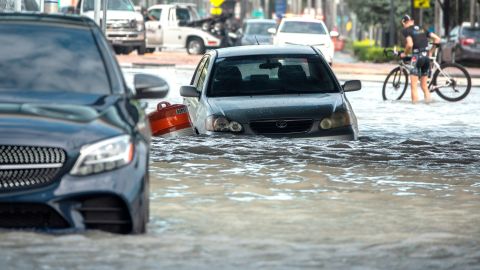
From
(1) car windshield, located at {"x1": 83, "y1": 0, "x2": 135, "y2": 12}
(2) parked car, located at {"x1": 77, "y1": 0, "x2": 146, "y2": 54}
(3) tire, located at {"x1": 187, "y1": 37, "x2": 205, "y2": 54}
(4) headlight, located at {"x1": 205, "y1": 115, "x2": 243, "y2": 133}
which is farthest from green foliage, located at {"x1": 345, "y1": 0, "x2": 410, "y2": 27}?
(4) headlight, located at {"x1": 205, "y1": 115, "x2": 243, "y2": 133}

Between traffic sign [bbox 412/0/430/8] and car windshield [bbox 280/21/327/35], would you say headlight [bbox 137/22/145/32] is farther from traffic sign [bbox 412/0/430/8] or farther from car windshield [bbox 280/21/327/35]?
traffic sign [bbox 412/0/430/8]

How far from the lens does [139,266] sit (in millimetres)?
8453

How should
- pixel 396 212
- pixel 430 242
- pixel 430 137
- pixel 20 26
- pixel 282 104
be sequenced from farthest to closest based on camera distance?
pixel 430 137 < pixel 282 104 < pixel 396 212 < pixel 20 26 < pixel 430 242

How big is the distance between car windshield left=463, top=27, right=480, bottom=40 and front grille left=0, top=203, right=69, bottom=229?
43567mm

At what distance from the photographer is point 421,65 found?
28609 millimetres

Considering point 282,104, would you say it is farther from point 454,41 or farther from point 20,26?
point 454,41

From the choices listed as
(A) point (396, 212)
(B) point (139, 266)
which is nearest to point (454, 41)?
(A) point (396, 212)

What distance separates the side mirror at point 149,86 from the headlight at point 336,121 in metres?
5.94

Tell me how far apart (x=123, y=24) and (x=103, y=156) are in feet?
132

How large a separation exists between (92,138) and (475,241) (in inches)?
104

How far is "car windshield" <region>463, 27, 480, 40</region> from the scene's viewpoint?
169 ft

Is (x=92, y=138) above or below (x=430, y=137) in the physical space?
above

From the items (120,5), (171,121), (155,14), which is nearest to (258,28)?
(155,14)

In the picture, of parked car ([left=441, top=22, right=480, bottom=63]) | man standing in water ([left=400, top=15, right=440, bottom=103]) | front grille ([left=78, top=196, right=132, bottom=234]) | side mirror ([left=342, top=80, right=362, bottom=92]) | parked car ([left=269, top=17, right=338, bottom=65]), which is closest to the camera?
front grille ([left=78, top=196, right=132, bottom=234])
